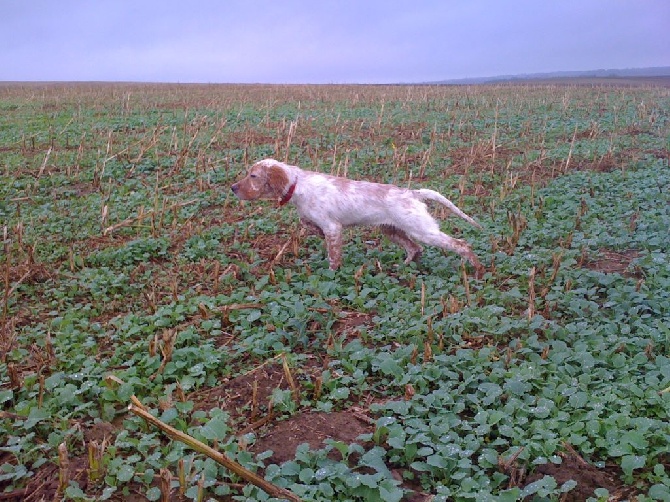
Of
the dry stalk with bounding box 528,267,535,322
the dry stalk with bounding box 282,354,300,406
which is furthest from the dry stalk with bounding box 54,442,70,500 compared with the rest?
the dry stalk with bounding box 528,267,535,322

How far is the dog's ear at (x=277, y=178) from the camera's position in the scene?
6137 mm

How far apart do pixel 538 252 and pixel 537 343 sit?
218 cm

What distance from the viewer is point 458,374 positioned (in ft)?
12.7

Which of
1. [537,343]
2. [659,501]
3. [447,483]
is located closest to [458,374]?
[537,343]

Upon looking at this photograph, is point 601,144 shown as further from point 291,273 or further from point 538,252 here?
point 291,273

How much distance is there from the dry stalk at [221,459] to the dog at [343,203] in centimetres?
337

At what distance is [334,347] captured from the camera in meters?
4.34

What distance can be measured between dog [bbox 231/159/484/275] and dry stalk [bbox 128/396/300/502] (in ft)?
11.0

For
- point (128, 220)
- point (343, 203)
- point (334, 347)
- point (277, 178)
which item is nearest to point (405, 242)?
point (343, 203)

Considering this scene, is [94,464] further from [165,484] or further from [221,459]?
[221,459]

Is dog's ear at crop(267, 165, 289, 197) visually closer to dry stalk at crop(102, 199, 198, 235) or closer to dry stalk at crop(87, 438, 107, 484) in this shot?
dry stalk at crop(102, 199, 198, 235)

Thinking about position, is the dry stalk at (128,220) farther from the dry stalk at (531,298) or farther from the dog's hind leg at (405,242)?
the dry stalk at (531,298)

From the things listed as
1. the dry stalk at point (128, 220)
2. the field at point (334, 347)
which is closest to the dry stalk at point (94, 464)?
the field at point (334, 347)

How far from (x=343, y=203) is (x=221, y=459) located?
3779mm
